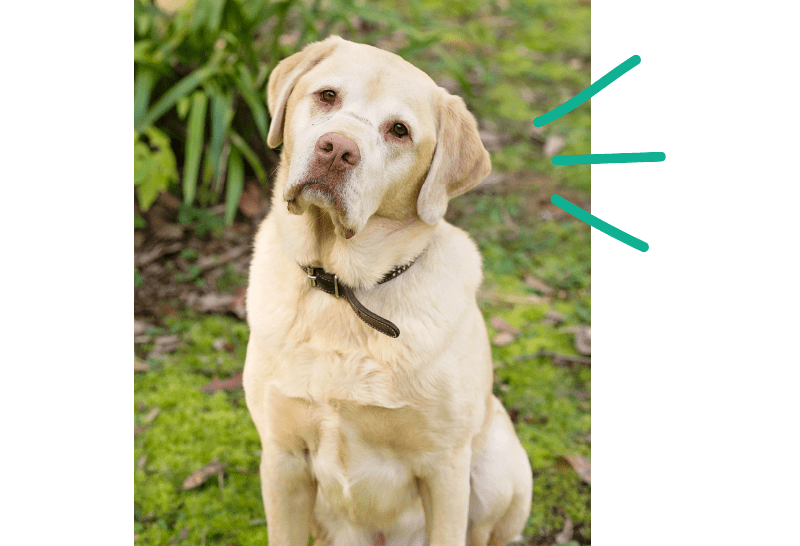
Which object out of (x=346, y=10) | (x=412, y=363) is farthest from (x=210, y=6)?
(x=412, y=363)

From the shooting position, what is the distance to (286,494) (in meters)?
2.49

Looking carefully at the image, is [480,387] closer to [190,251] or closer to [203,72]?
[190,251]

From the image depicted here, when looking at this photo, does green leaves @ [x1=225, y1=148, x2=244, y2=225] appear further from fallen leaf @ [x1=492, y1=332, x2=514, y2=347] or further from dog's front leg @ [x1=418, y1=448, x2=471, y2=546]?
dog's front leg @ [x1=418, y1=448, x2=471, y2=546]

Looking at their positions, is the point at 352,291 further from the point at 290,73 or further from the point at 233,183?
the point at 233,183

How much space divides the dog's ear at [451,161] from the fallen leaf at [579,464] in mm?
1568

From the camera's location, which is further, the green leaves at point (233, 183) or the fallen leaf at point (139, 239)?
the green leaves at point (233, 183)

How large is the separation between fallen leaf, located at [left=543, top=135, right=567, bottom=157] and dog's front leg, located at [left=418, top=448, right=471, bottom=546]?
2.34 m

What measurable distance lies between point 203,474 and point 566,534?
1573 mm

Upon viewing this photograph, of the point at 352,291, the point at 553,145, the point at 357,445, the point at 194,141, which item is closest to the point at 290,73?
the point at 352,291

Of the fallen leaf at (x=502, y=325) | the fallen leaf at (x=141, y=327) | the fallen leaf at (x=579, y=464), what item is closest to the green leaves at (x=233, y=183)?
the fallen leaf at (x=141, y=327)

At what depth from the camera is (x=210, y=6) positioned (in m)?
4.16

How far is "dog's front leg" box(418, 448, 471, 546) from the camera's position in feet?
7.63
